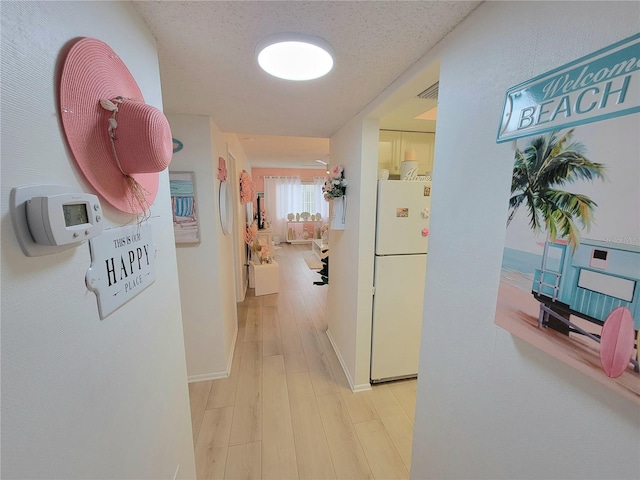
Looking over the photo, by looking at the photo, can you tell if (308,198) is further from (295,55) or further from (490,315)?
(490,315)

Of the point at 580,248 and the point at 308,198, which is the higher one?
the point at 308,198

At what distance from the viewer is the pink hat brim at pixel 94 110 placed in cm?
50

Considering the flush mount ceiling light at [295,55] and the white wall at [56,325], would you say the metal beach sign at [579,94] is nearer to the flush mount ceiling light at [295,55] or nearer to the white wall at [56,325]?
the flush mount ceiling light at [295,55]

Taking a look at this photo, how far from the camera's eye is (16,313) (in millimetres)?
376

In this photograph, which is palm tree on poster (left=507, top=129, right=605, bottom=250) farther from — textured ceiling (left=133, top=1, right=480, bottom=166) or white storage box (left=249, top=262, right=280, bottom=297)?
white storage box (left=249, top=262, right=280, bottom=297)

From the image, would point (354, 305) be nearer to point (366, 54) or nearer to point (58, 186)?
point (366, 54)

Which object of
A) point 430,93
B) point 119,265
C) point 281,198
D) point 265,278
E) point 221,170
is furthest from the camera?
point 281,198

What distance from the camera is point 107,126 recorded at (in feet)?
1.96

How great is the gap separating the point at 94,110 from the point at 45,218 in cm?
32

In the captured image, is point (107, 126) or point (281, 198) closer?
point (107, 126)

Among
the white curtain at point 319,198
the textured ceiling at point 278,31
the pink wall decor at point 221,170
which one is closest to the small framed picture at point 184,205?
the pink wall decor at point 221,170

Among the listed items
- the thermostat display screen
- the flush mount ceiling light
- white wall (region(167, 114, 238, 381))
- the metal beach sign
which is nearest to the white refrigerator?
the flush mount ceiling light

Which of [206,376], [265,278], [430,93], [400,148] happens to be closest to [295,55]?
[430,93]

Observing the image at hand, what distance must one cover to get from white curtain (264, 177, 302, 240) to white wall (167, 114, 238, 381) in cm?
516
